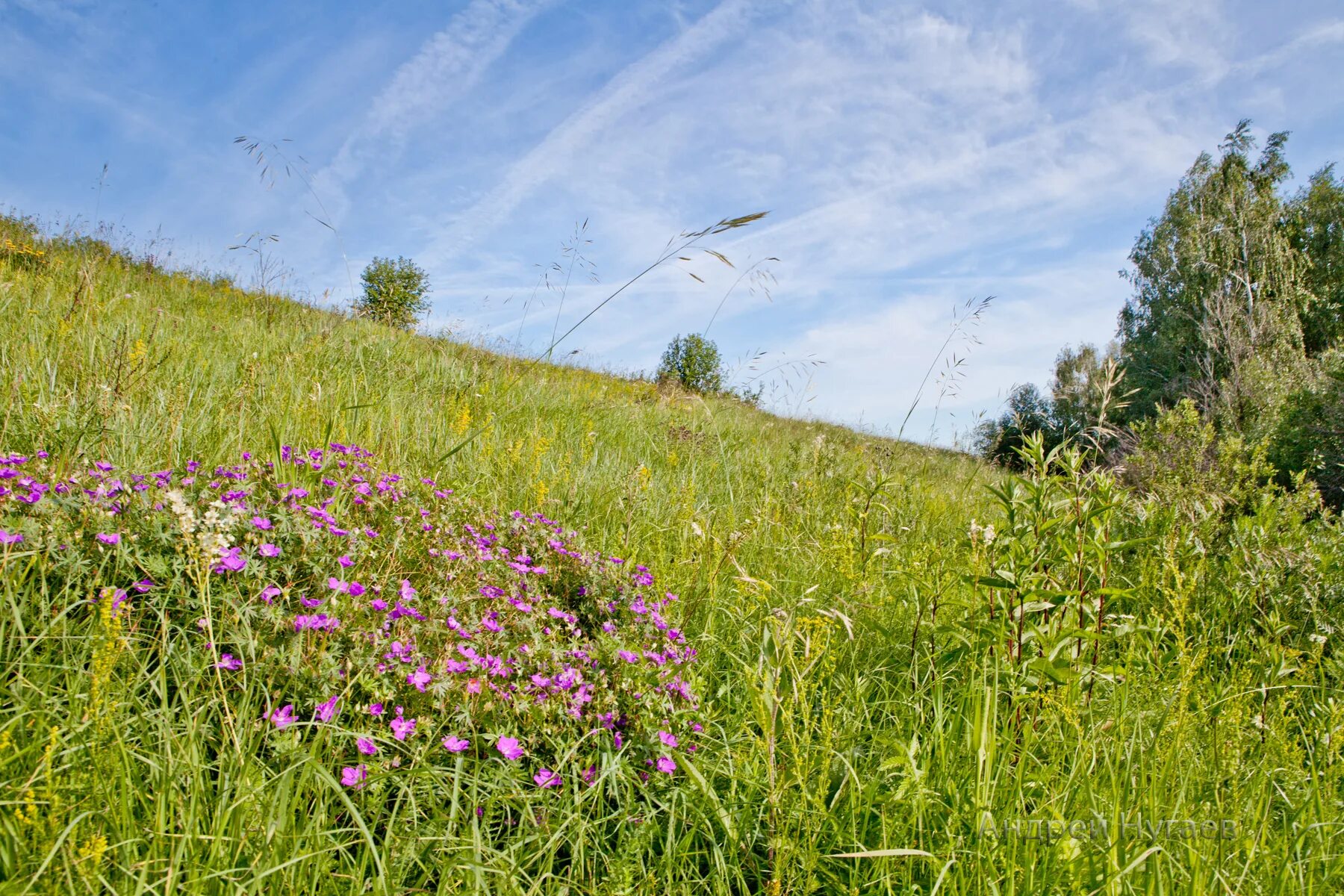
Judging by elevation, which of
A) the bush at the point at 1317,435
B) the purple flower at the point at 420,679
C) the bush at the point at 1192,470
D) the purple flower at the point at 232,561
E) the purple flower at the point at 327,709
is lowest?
the purple flower at the point at 327,709

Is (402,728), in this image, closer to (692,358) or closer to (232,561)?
(232,561)

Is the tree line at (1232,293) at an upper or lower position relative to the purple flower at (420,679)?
upper

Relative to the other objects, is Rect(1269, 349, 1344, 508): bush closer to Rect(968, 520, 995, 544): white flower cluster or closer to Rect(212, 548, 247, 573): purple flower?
Rect(968, 520, 995, 544): white flower cluster

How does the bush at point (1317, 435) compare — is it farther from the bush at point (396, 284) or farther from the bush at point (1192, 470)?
the bush at point (396, 284)

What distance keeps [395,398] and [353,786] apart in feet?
9.26

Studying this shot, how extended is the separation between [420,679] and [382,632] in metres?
0.20

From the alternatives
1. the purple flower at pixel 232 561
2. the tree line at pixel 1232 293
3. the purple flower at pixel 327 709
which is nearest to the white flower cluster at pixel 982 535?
the purple flower at pixel 327 709

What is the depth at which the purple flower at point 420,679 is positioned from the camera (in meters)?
1.52

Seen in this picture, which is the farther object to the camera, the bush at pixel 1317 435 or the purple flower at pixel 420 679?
the bush at pixel 1317 435

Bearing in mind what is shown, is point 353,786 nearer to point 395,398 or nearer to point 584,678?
point 584,678

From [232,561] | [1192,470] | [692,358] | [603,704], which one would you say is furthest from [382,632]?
[692,358]

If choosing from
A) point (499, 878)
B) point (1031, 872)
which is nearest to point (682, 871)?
point (499, 878)

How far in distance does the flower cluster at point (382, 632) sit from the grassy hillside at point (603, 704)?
1 centimetres

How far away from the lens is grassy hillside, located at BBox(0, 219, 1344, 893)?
1256mm
